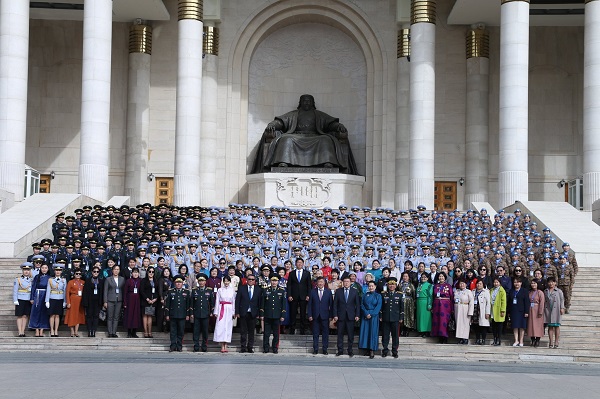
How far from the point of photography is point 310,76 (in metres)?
41.2

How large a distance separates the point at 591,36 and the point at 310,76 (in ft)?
41.9

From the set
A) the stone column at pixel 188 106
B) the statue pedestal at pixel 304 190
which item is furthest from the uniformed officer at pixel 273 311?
the statue pedestal at pixel 304 190

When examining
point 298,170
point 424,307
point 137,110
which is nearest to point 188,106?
point 137,110

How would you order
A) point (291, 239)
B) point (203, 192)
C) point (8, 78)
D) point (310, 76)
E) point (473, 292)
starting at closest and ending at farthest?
1. point (473, 292)
2. point (291, 239)
3. point (8, 78)
4. point (203, 192)
5. point (310, 76)

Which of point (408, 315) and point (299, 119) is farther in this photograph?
point (299, 119)

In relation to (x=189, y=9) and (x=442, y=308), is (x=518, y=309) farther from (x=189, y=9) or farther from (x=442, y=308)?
(x=189, y=9)

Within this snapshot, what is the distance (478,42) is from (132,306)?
74.5 ft

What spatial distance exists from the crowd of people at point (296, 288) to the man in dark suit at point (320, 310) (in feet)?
0.08

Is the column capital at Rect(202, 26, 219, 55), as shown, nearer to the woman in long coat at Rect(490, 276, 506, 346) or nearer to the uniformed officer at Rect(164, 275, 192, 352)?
the uniformed officer at Rect(164, 275, 192, 352)

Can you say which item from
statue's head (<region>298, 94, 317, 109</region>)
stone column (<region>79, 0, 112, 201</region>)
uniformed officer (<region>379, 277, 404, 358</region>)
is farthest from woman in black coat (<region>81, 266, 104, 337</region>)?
statue's head (<region>298, 94, 317, 109</region>)

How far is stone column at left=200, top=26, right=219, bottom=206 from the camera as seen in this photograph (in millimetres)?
37969

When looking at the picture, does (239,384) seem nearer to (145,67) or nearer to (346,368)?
(346,368)

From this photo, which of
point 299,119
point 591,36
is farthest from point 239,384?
point 299,119

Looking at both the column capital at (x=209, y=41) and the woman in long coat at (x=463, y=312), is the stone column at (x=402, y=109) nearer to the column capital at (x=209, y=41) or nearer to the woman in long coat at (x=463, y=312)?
the column capital at (x=209, y=41)
